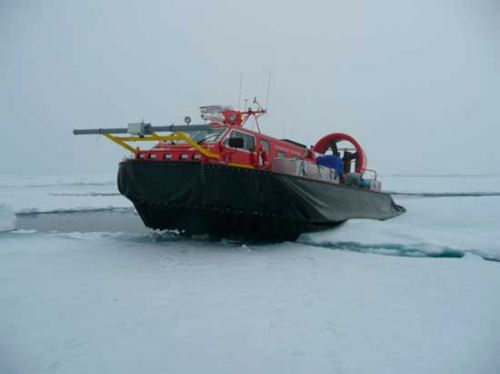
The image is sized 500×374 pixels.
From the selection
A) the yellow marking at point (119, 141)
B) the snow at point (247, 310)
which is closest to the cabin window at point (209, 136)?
the yellow marking at point (119, 141)

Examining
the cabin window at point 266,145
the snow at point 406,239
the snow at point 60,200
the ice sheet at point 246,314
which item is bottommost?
the snow at point 60,200

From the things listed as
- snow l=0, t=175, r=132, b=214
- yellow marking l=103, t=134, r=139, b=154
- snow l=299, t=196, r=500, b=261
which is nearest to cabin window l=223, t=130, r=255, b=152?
→ yellow marking l=103, t=134, r=139, b=154

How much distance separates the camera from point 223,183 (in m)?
4.32

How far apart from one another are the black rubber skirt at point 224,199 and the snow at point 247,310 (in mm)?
389

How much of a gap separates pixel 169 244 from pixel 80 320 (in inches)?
107

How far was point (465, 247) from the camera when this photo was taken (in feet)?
14.8

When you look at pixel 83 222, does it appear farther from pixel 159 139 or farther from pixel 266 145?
pixel 266 145

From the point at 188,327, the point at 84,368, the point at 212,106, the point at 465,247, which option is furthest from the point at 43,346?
the point at 465,247

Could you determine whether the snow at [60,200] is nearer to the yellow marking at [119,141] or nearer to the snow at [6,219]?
the snow at [6,219]

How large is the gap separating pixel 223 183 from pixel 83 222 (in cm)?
458

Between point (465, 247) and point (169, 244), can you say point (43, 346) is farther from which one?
point (465, 247)

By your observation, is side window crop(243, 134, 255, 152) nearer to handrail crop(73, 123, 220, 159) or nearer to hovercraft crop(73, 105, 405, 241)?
hovercraft crop(73, 105, 405, 241)

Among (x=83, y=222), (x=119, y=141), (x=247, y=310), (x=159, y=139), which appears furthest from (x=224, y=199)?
(x=83, y=222)

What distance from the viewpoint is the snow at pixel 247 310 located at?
174 centimetres
